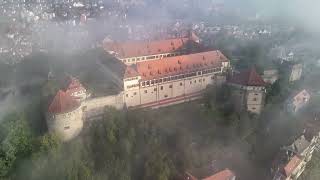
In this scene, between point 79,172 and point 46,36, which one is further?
point 46,36

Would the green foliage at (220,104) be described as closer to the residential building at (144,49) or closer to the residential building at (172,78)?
the residential building at (172,78)

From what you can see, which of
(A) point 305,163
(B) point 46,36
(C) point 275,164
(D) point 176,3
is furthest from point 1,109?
(D) point 176,3

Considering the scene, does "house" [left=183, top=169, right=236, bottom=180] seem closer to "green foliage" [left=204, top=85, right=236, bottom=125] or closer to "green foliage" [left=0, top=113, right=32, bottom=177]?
"green foliage" [left=204, top=85, right=236, bottom=125]

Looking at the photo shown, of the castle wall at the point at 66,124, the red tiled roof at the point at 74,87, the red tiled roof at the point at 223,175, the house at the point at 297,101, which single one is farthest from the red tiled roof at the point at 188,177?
the house at the point at 297,101

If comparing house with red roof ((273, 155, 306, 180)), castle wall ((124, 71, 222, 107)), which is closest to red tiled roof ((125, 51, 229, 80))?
castle wall ((124, 71, 222, 107))

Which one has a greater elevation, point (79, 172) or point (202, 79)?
point (202, 79)

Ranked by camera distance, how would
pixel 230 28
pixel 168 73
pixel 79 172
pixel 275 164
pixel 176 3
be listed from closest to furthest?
pixel 79 172, pixel 275 164, pixel 168 73, pixel 230 28, pixel 176 3

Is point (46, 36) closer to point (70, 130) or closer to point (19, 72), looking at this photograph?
point (19, 72)
